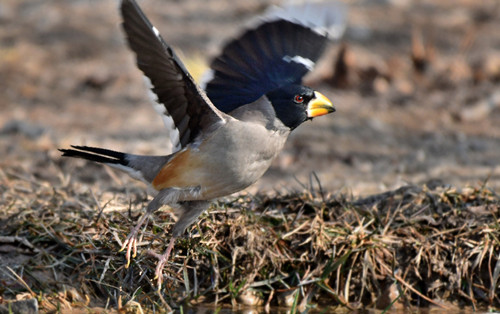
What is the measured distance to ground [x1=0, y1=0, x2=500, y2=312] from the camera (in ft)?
21.6

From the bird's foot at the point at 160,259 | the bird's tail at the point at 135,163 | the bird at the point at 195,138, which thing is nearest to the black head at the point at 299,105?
the bird at the point at 195,138

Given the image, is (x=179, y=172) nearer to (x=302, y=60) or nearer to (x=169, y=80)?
(x=169, y=80)

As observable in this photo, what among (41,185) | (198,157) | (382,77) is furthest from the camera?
(382,77)

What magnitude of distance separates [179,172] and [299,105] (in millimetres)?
830

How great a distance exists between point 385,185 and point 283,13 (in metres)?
1.74

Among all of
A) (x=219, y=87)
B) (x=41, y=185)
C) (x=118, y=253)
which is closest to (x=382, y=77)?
(x=219, y=87)

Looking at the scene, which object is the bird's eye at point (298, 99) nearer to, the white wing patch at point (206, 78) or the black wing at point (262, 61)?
the black wing at point (262, 61)

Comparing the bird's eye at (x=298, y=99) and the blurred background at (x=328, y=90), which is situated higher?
the blurred background at (x=328, y=90)

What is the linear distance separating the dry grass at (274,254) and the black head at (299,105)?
678 mm

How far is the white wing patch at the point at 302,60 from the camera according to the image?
5324mm

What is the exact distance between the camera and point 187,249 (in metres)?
4.45

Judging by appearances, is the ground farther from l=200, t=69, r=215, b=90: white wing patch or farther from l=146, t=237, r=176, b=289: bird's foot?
l=146, t=237, r=176, b=289: bird's foot

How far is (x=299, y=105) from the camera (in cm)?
446

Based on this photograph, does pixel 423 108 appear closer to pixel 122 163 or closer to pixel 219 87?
pixel 219 87
